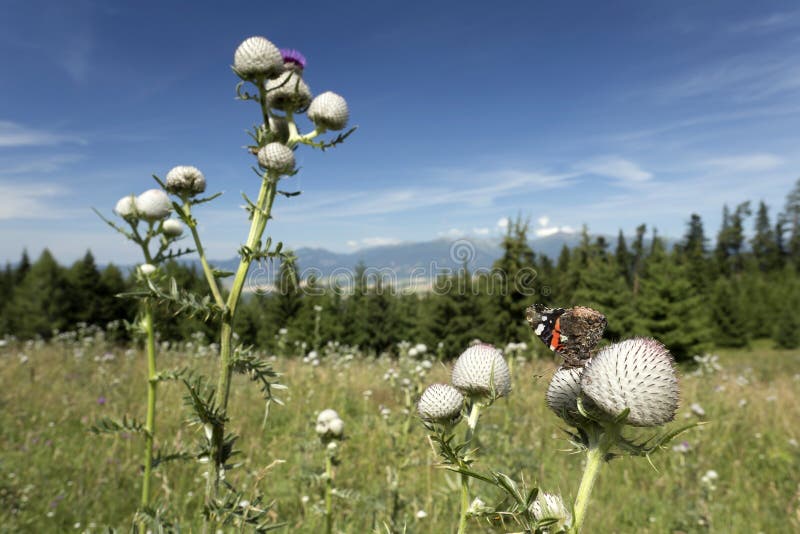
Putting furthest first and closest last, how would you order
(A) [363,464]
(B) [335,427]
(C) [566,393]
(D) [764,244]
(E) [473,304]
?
(D) [764,244] < (E) [473,304] < (A) [363,464] < (B) [335,427] < (C) [566,393]

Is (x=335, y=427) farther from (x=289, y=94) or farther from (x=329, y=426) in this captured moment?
(x=289, y=94)

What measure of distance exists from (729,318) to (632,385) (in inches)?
2554

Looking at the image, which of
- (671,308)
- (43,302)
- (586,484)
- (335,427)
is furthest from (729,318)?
(43,302)

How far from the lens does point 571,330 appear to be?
5.16ft

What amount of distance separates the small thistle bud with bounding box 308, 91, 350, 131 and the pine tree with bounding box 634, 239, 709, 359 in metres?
39.5

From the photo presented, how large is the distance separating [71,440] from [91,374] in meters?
4.12

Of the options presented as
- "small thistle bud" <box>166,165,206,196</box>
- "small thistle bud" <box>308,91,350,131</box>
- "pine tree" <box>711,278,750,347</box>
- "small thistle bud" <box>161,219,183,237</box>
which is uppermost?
"small thistle bud" <box>308,91,350,131</box>

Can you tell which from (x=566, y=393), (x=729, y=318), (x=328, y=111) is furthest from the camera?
(x=729, y=318)

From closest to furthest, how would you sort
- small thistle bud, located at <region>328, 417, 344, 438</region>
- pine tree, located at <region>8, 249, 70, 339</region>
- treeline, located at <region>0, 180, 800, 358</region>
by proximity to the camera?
small thistle bud, located at <region>328, 417, 344, 438</region> < treeline, located at <region>0, 180, 800, 358</region> < pine tree, located at <region>8, 249, 70, 339</region>

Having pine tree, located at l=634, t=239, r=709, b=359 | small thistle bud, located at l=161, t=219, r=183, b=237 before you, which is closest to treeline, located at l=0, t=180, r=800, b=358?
pine tree, located at l=634, t=239, r=709, b=359

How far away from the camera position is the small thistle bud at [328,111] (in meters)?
2.78

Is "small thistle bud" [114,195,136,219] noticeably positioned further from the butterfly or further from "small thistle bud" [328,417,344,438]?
the butterfly

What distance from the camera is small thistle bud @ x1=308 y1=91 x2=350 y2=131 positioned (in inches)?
109

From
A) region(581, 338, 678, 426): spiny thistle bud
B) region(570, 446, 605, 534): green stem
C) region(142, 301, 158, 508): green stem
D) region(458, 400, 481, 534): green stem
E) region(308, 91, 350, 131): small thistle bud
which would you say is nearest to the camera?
region(570, 446, 605, 534): green stem
